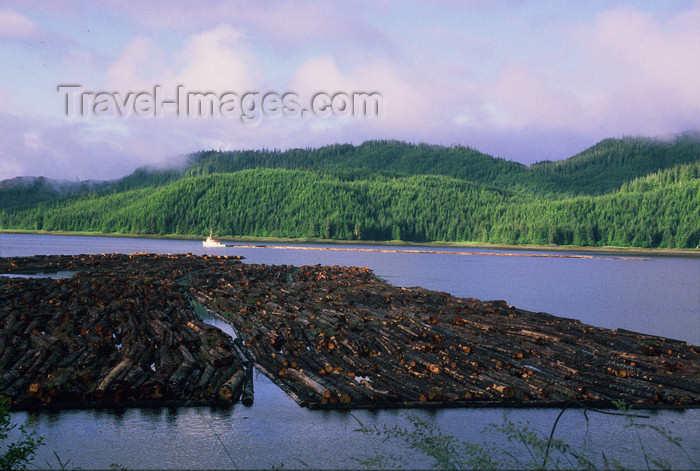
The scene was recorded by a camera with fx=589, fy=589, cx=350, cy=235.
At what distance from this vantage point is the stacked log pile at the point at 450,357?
56.5 ft

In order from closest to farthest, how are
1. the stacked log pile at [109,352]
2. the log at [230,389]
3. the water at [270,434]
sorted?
the water at [270,434], the stacked log pile at [109,352], the log at [230,389]

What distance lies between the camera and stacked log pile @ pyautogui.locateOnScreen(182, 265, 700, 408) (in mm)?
17234

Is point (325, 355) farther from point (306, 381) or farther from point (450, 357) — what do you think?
point (450, 357)

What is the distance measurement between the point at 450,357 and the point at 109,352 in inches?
469

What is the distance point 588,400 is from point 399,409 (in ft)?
18.6

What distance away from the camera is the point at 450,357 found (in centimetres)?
2078

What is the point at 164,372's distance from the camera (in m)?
17.5

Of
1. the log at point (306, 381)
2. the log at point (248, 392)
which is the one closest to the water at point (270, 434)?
the log at point (248, 392)

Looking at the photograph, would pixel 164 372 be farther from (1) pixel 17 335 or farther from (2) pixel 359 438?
(1) pixel 17 335

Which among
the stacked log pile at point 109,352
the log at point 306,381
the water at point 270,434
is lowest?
the water at point 270,434

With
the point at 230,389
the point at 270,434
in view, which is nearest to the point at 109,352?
the point at 230,389

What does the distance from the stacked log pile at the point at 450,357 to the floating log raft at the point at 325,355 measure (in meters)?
0.06

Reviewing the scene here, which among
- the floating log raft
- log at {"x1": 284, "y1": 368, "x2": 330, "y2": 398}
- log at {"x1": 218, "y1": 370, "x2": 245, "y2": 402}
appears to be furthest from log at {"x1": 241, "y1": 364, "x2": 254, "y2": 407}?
log at {"x1": 284, "y1": 368, "x2": 330, "y2": 398}

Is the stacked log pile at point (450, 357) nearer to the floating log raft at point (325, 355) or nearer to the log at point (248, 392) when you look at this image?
the floating log raft at point (325, 355)
